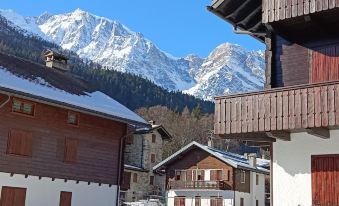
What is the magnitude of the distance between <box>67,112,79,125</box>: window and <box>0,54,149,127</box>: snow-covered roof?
2.46ft

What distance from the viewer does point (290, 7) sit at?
60.0ft

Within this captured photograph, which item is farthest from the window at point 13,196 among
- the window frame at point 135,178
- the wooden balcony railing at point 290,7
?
the window frame at point 135,178

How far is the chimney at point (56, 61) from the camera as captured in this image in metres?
36.4

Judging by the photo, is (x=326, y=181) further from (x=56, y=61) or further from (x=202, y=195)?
(x=202, y=195)

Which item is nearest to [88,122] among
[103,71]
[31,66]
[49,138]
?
[49,138]

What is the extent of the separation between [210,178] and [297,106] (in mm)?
40678

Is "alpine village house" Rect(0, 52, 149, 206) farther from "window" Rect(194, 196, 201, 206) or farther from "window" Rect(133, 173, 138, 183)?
"window" Rect(133, 173, 138, 183)

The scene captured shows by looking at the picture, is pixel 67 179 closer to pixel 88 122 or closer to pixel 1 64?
pixel 88 122

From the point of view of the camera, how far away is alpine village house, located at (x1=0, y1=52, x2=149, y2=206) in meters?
26.2

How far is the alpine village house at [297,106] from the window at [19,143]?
11.7 metres

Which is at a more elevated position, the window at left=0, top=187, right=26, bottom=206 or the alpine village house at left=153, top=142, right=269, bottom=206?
the alpine village house at left=153, top=142, right=269, bottom=206

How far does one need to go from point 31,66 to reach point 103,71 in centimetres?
13112

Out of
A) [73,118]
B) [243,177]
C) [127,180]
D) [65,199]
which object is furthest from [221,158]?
[65,199]

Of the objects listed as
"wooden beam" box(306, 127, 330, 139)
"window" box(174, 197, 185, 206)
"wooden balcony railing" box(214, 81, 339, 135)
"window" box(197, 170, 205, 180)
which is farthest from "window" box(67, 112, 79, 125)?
"window" box(174, 197, 185, 206)
